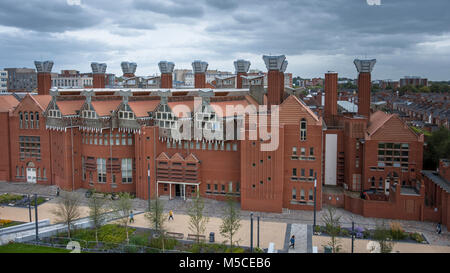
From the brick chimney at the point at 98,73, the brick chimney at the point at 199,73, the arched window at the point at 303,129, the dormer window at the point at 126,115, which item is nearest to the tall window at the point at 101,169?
the dormer window at the point at 126,115

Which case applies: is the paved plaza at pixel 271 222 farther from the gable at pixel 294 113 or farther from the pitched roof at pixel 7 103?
the pitched roof at pixel 7 103

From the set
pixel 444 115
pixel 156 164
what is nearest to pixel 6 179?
pixel 156 164

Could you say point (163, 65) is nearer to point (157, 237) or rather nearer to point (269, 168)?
point (269, 168)

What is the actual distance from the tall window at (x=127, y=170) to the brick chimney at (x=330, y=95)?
24.5 meters

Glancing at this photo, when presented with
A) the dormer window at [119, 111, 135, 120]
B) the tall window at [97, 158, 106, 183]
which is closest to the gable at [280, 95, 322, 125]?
the dormer window at [119, 111, 135, 120]

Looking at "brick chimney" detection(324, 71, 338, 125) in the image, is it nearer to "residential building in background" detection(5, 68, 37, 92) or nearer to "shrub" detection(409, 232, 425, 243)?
"shrub" detection(409, 232, 425, 243)

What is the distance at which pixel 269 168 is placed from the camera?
3969cm

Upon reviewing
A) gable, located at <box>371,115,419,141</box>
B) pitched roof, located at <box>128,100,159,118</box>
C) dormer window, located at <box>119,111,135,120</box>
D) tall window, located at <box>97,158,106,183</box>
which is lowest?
tall window, located at <box>97,158,106,183</box>

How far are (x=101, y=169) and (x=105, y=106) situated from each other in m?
7.39

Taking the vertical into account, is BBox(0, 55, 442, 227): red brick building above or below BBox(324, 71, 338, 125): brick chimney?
below

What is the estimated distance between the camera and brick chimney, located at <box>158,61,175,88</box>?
60.0m

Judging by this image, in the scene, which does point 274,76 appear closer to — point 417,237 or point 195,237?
point 195,237

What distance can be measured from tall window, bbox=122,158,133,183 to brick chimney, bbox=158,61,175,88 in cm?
1859

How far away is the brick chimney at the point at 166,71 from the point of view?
6000 cm
